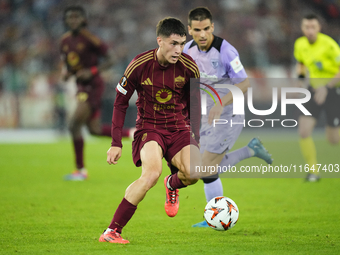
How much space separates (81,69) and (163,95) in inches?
184

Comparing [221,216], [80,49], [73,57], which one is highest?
[80,49]

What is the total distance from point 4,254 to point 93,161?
7.61m

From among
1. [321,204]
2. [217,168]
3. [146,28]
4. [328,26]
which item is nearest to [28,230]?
[217,168]

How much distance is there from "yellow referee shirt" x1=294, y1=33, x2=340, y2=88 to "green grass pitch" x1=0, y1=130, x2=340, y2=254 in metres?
1.77

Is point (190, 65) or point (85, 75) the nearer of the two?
point (190, 65)

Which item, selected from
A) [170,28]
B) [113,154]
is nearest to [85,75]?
[170,28]

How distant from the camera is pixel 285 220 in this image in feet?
16.9

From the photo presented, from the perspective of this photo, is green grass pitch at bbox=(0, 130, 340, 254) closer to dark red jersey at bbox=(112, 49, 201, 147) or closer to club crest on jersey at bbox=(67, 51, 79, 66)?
dark red jersey at bbox=(112, 49, 201, 147)

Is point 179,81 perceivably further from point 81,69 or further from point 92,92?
point 81,69

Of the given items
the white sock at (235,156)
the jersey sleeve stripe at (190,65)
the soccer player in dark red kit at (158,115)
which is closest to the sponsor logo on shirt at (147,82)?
the soccer player in dark red kit at (158,115)

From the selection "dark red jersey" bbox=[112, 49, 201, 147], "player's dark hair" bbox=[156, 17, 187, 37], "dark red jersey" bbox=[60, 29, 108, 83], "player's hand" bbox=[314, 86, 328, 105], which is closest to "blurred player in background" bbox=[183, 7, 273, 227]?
"dark red jersey" bbox=[112, 49, 201, 147]

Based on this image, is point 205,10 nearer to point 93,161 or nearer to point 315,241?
point 315,241

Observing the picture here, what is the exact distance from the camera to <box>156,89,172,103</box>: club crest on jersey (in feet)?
14.5

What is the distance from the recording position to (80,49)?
A: 342 inches
